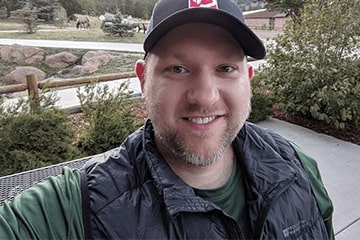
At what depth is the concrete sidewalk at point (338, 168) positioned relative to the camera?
2514 millimetres

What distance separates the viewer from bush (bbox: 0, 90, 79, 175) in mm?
2732

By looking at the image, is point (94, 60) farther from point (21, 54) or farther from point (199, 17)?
point (199, 17)

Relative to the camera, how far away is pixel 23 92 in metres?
4.02

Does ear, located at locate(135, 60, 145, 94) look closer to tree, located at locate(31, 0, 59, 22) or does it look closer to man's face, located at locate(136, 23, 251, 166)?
man's face, located at locate(136, 23, 251, 166)

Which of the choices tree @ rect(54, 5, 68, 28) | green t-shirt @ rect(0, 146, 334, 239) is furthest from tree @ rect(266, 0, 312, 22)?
green t-shirt @ rect(0, 146, 334, 239)

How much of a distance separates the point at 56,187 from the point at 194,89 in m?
0.44

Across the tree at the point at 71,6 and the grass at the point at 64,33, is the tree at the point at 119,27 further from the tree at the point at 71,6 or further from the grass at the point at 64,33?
the tree at the point at 71,6

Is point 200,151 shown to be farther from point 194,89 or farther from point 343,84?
point 343,84

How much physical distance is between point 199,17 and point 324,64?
142 inches

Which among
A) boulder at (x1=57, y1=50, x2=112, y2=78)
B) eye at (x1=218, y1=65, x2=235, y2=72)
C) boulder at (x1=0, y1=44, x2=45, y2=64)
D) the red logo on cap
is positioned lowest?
boulder at (x1=57, y1=50, x2=112, y2=78)

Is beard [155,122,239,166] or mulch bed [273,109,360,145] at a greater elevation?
beard [155,122,239,166]

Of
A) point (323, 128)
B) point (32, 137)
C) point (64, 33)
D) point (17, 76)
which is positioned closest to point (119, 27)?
point (64, 33)

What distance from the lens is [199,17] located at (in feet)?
2.95

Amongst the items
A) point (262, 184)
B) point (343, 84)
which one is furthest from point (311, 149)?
point (262, 184)
